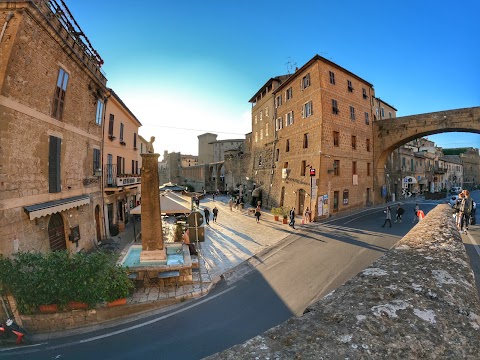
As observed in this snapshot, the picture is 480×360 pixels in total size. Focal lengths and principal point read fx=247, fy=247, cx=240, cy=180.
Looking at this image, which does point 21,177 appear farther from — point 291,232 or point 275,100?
point 275,100

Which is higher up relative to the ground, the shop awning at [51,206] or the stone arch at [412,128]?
the stone arch at [412,128]

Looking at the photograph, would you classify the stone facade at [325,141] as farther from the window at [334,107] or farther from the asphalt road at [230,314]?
the asphalt road at [230,314]

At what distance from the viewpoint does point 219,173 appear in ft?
173

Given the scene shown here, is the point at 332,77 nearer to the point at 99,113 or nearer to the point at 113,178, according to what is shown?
the point at 99,113

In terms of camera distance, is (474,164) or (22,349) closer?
(22,349)

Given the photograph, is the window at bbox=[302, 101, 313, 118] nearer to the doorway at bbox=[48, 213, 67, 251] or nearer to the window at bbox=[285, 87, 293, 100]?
the window at bbox=[285, 87, 293, 100]

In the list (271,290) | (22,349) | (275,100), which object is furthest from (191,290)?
(275,100)

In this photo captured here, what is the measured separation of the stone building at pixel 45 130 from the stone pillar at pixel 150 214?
372cm

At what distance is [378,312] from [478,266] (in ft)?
31.7

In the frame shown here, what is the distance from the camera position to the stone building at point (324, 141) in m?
21.8

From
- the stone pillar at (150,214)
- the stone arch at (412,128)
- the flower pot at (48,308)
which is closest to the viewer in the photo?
the flower pot at (48,308)

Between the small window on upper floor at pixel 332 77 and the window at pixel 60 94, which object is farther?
the small window on upper floor at pixel 332 77

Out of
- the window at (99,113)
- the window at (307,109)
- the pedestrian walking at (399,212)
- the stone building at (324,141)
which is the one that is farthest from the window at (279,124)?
the window at (99,113)

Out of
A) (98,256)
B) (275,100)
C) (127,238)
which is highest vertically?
(275,100)
